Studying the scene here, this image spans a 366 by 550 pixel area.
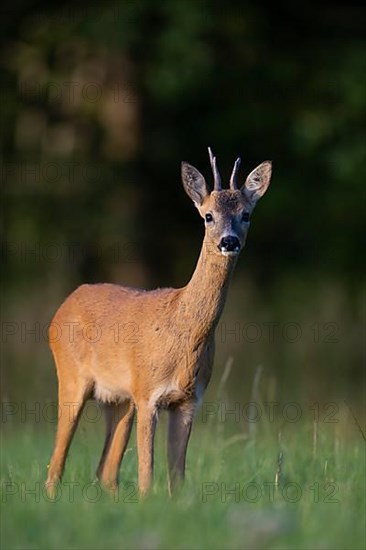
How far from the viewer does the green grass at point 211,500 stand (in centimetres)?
548

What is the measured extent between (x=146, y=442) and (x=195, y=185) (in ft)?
5.00

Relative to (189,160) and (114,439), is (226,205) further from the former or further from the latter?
(189,160)

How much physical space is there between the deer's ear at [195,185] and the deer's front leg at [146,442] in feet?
4.11

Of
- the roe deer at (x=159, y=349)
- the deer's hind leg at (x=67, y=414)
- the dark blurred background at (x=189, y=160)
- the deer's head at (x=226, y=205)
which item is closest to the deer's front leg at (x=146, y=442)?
the roe deer at (x=159, y=349)

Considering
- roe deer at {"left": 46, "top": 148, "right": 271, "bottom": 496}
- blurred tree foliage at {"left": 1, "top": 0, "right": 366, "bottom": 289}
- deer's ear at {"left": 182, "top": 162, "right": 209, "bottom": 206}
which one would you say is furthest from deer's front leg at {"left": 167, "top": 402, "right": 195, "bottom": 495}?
blurred tree foliage at {"left": 1, "top": 0, "right": 366, "bottom": 289}

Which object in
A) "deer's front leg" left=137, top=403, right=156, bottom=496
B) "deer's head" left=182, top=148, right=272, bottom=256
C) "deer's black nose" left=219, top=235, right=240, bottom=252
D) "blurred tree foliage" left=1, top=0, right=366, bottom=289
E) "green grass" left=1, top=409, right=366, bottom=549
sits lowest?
"green grass" left=1, top=409, right=366, bottom=549

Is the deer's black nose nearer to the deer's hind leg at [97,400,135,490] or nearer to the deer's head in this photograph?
the deer's head

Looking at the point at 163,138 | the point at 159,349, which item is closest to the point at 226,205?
the point at 159,349

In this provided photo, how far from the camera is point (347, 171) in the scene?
16.0 m

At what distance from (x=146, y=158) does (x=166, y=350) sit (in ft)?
33.9

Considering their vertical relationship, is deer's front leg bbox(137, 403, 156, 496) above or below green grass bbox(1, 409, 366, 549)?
above

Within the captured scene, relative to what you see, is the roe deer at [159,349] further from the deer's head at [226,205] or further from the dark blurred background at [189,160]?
the dark blurred background at [189,160]

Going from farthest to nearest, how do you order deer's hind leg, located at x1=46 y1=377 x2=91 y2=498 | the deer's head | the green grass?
deer's hind leg, located at x1=46 y1=377 x2=91 y2=498, the deer's head, the green grass

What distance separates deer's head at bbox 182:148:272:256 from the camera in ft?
24.7
